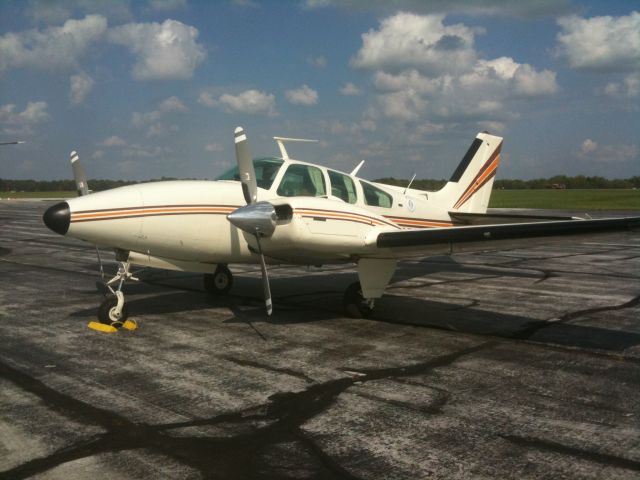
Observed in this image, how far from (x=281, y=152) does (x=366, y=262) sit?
269 cm

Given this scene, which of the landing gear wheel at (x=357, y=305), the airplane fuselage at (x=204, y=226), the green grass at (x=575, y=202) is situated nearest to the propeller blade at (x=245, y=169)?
the airplane fuselage at (x=204, y=226)

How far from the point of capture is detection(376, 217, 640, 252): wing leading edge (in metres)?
7.42

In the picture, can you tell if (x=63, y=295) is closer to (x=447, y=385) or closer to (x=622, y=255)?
(x=447, y=385)

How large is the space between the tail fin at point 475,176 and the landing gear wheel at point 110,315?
8.96 metres

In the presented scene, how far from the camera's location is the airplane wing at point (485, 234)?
7.45 metres

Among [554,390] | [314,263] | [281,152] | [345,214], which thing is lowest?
[554,390]

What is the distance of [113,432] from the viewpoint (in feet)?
16.2

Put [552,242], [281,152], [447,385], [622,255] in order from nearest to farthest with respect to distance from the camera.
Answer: [447,385] < [552,242] < [281,152] < [622,255]

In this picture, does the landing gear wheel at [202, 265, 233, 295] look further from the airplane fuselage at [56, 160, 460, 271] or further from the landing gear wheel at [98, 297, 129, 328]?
the landing gear wheel at [98, 297, 129, 328]

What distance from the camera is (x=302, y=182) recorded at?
9.91m

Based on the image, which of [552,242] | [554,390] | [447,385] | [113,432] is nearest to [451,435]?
[447,385]

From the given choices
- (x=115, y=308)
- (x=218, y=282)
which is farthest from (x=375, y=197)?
(x=115, y=308)

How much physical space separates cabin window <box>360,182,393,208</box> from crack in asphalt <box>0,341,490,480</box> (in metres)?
5.55

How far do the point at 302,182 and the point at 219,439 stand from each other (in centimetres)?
579
